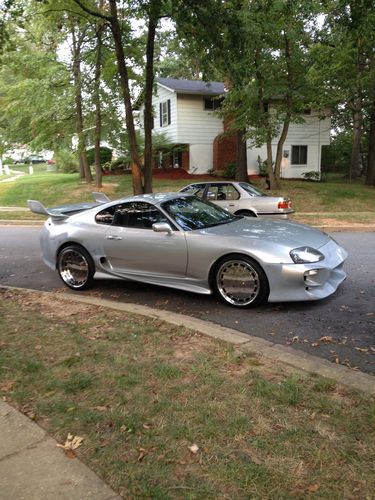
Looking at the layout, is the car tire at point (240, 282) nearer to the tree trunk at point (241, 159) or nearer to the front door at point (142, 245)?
the front door at point (142, 245)

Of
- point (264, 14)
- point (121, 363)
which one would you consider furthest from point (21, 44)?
point (121, 363)

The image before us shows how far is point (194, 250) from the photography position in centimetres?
600

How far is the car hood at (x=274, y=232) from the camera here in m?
5.84

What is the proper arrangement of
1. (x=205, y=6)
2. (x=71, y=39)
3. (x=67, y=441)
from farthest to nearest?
(x=71, y=39) → (x=205, y=6) → (x=67, y=441)

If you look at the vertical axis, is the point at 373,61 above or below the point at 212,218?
above

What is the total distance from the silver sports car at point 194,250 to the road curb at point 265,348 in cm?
74

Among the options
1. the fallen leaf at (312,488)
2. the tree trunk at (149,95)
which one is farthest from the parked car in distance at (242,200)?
the fallen leaf at (312,488)

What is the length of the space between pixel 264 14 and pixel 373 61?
25.5ft

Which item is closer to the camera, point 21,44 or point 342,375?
point 342,375

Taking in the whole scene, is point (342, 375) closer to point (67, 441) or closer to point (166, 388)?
point (166, 388)

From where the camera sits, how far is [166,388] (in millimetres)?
3512

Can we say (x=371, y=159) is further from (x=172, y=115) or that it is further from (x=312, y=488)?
(x=312, y=488)

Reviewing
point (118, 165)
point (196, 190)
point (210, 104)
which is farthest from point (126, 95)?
point (210, 104)

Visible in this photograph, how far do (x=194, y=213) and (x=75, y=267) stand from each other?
1.92 m
